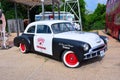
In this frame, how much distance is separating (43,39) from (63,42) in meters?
1.34

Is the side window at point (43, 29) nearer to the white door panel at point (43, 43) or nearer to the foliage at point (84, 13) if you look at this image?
the white door panel at point (43, 43)

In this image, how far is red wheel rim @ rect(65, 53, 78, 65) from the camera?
8.85m

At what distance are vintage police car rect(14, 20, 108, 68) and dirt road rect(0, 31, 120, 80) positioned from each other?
1.15ft

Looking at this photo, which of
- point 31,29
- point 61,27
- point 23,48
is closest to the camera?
point 61,27

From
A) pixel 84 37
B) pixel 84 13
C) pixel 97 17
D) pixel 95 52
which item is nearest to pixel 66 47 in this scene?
pixel 84 37

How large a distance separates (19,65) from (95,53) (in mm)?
2871

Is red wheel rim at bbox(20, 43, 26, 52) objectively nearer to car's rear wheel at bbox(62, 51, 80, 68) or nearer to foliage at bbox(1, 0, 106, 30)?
car's rear wheel at bbox(62, 51, 80, 68)

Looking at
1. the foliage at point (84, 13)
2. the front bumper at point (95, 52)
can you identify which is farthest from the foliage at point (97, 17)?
the front bumper at point (95, 52)

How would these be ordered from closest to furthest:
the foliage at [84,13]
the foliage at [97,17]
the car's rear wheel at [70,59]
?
the car's rear wheel at [70,59] < the foliage at [84,13] < the foliage at [97,17]

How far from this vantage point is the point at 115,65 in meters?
9.00

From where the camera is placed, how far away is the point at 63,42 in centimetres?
909

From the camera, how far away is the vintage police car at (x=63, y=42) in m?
8.67

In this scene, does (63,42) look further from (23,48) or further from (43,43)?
(23,48)

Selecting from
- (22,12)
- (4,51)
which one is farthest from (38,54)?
(22,12)
